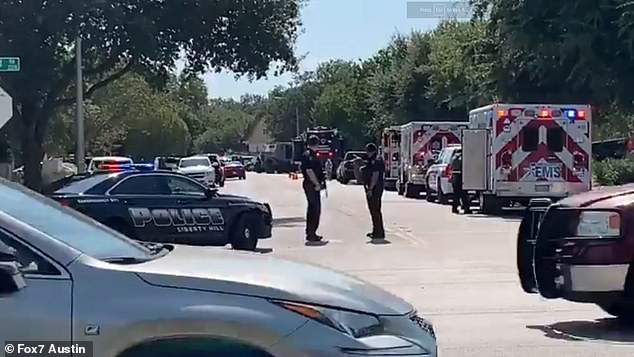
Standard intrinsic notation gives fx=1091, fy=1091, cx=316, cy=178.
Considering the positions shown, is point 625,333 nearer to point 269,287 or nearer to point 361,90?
point 269,287

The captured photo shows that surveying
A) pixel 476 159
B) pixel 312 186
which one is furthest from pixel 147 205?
pixel 476 159

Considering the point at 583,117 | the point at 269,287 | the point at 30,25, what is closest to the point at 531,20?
the point at 583,117

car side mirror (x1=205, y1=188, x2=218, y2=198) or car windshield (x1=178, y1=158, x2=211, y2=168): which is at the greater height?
car windshield (x1=178, y1=158, x2=211, y2=168)

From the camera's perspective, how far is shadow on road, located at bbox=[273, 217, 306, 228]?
2571 cm

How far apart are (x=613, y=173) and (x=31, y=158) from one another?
65.2 feet

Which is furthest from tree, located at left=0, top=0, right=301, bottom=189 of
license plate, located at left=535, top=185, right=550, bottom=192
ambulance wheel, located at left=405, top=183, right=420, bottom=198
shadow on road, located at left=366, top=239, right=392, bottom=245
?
shadow on road, located at left=366, top=239, right=392, bottom=245

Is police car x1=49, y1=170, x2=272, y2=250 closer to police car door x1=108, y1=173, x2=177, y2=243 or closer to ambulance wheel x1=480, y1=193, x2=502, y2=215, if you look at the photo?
police car door x1=108, y1=173, x2=177, y2=243

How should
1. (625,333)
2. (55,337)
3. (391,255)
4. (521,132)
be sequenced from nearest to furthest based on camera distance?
(55,337)
(625,333)
(391,255)
(521,132)

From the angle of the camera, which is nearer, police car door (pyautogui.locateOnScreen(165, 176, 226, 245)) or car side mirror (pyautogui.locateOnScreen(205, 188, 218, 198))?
police car door (pyautogui.locateOnScreen(165, 176, 226, 245))

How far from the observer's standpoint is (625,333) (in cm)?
971

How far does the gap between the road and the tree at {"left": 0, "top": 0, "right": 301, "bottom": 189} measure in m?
6.02

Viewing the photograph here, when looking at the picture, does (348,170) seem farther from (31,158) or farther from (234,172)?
(31,158)

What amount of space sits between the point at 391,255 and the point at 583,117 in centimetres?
1064

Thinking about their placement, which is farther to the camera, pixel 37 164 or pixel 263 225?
pixel 37 164
